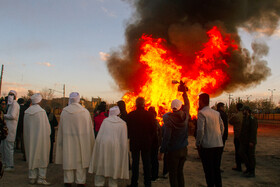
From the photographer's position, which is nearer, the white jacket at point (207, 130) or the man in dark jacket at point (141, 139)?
the white jacket at point (207, 130)

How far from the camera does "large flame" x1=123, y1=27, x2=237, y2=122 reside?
57.1ft

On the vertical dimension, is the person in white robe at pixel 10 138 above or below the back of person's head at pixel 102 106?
below

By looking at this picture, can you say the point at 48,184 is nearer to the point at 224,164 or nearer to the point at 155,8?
the point at 224,164

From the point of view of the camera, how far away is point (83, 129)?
567 cm

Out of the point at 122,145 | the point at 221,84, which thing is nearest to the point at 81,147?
the point at 122,145

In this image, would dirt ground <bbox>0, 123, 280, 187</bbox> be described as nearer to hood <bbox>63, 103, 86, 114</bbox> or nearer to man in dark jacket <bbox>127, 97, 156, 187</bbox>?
man in dark jacket <bbox>127, 97, 156, 187</bbox>

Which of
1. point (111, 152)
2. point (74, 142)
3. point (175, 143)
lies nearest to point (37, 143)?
point (74, 142)

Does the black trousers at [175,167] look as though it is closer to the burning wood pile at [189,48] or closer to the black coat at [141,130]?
the black coat at [141,130]

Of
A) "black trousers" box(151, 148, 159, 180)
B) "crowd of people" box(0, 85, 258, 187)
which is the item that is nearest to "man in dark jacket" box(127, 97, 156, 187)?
"crowd of people" box(0, 85, 258, 187)

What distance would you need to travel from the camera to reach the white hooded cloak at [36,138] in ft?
19.2

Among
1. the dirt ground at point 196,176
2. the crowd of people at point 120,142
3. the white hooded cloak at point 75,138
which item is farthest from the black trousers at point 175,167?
the white hooded cloak at point 75,138

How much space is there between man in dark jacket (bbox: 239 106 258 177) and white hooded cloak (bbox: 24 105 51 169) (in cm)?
547

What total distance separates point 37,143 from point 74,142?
1.07 metres

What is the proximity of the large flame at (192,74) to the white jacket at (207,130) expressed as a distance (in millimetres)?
12054
